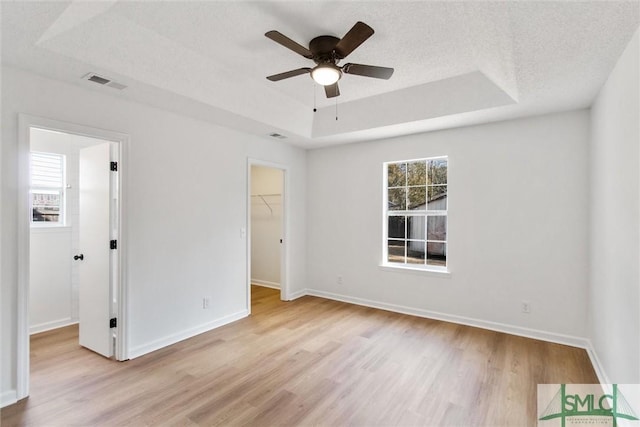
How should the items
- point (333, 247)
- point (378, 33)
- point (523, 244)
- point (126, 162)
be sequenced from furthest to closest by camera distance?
point (333, 247) < point (523, 244) < point (126, 162) < point (378, 33)

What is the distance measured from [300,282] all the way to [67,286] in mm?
3169

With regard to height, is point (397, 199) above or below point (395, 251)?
above

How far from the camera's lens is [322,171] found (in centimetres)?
532

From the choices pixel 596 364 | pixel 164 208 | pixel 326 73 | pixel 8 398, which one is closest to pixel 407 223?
pixel 596 364

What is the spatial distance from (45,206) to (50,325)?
1.44 m

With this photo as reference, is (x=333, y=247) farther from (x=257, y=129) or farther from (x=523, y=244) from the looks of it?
(x=523, y=244)

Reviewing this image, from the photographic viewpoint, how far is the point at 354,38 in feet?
6.97

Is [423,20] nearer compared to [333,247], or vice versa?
[423,20]

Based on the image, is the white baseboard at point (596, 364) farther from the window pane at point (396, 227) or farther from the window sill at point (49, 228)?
the window sill at point (49, 228)

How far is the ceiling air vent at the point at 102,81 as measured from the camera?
2.57 meters

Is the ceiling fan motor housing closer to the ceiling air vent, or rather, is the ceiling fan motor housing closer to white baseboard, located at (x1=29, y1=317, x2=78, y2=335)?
the ceiling air vent

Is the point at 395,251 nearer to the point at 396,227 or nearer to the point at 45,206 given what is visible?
the point at 396,227

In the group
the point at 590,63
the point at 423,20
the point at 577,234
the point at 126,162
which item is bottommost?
the point at 577,234

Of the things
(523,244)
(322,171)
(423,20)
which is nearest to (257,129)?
(322,171)
